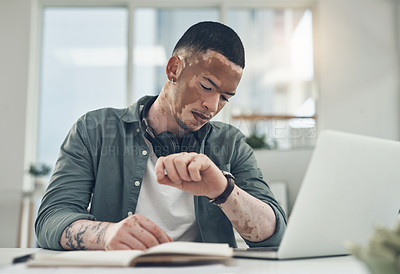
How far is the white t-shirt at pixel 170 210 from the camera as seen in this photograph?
1198 mm

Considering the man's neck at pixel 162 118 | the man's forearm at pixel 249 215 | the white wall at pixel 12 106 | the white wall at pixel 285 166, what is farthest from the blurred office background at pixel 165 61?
the man's forearm at pixel 249 215

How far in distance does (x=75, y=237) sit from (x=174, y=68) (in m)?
0.64

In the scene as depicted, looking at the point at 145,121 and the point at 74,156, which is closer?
the point at 74,156

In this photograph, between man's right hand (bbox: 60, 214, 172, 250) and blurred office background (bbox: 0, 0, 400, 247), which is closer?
man's right hand (bbox: 60, 214, 172, 250)

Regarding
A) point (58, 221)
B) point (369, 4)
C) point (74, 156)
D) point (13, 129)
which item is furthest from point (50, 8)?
point (58, 221)

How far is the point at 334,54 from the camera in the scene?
3.74 m

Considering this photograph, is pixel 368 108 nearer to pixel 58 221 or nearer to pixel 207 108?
pixel 207 108

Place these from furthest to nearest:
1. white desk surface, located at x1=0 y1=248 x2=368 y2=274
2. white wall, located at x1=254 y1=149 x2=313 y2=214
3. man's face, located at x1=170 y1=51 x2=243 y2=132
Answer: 1. white wall, located at x1=254 y1=149 x2=313 y2=214
2. man's face, located at x1=170 y1=51 x2=243 y2=132
3. white desk surface, located at x1=0 y1=248 x2=368 y2=274

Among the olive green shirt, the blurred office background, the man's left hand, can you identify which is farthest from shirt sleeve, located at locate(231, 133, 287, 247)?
the blurred office background

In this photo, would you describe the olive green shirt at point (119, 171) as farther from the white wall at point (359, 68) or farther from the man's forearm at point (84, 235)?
the white wall at point (359, 68)

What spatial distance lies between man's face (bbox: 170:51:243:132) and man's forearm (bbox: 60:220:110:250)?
496 millimetres

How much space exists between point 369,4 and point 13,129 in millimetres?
3289

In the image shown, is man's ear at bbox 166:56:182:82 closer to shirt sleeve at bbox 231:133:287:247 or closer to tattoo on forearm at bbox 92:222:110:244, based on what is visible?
shirt sleeve at bbox 231:133:287:247

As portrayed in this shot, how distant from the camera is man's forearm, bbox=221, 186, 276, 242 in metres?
0.98
